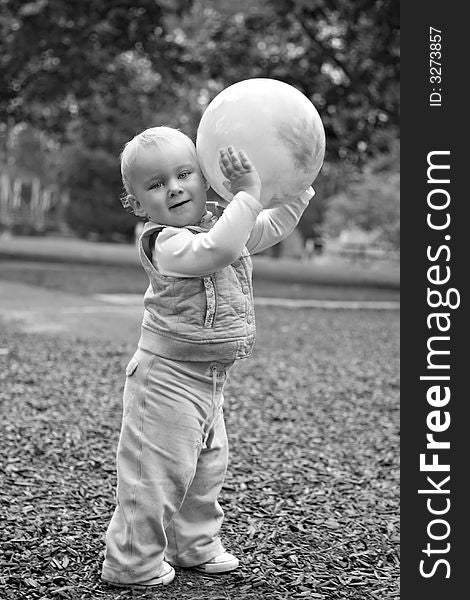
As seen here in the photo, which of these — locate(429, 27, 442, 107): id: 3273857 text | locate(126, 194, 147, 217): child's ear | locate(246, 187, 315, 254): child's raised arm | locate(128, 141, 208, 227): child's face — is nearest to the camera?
locate(128, 141, 208, 227): child's face

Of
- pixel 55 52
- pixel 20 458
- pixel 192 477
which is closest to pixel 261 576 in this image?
pixel 192 477

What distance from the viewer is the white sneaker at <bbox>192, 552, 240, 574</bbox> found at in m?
3.36

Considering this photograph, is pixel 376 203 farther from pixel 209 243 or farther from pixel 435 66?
pixel 209 243

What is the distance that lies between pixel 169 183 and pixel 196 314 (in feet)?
1.46

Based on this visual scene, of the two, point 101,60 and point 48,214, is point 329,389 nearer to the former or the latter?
point 101,60

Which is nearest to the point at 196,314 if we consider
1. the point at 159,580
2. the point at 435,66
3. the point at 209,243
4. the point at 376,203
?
the point at 209,243

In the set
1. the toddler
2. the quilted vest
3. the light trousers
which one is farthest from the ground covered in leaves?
the quilted vest

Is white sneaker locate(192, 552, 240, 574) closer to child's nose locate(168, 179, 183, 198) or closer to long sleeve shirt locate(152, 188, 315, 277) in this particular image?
long sleeve shirt locate(152, 188, 315, 277)

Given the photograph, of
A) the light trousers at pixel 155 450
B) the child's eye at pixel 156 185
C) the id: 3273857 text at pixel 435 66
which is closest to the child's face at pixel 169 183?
the child's eye at pixel 156 185

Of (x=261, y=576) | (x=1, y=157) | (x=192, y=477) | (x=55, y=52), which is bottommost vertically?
(x=261, y=576)

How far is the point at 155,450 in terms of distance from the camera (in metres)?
3.07

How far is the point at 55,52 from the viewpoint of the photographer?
14.9 metres

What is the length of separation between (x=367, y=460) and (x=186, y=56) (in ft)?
42.8

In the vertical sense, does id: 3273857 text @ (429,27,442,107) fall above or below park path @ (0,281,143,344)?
above
